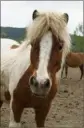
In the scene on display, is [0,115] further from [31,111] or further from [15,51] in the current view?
[15,51]

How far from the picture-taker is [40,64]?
4.57m

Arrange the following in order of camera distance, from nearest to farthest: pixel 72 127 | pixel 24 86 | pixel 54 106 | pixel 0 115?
pixel 24 86 < pixel 72 127 < pixel 0 115 < pixel 54 106

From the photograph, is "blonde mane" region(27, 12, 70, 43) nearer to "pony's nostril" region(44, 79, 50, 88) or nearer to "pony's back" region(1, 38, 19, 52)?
"pony's nostril" region(44, 79, 50, 88)

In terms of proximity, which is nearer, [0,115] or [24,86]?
[24,86]

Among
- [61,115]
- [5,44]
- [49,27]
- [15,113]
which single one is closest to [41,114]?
[15,113]

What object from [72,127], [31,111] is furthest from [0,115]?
[72,127]

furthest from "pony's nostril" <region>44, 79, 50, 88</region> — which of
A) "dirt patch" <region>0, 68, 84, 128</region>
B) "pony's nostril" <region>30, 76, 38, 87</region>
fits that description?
"dirt patch" <region>0, 68, 84, 128</region>

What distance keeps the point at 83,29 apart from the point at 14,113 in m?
47.0

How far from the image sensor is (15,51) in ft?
20.3

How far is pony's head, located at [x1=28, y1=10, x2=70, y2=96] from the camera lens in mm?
4515

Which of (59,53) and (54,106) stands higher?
(59,53)

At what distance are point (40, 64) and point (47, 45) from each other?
27 centimetres

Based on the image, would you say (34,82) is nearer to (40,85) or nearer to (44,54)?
(40,85)

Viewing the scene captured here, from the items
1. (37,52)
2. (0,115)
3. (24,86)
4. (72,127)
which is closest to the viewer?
(37,52)
